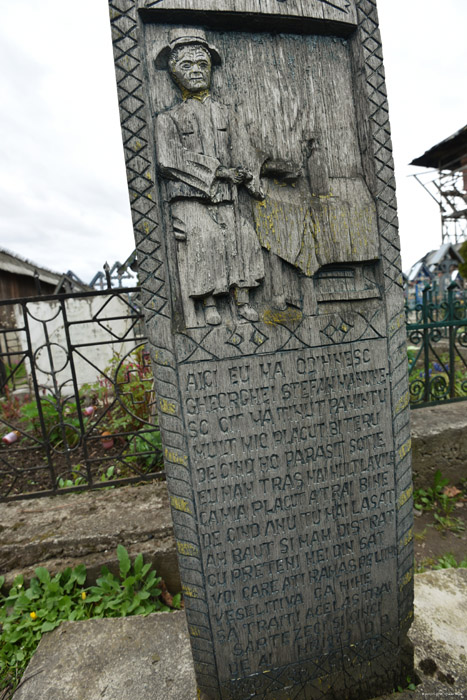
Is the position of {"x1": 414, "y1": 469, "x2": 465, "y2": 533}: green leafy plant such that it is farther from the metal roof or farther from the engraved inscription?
the metal roof

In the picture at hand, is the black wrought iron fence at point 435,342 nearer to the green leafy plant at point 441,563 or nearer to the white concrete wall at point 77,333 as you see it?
the green leafy plant at point 441,563

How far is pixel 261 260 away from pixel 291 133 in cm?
48

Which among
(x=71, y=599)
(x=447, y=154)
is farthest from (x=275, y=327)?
(x=447, y=154)

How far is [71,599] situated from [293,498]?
1.74 metres

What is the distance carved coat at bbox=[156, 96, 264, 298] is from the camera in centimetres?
128

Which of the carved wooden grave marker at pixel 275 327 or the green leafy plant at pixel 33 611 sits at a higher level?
the carved wooden grave marker at pixel 275 327

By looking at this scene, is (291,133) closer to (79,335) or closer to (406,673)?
(406,673)

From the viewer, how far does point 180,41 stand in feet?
4.09

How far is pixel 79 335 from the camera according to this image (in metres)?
6.50

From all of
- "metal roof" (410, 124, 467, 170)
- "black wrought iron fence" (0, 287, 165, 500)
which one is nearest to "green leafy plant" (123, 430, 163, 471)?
"black wrought iron fence" (0, 287, 165, 500)

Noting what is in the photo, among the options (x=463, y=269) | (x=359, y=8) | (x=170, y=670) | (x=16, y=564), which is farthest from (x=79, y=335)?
(x=463, y=269)

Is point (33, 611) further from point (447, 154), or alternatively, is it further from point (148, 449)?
point (447, 154)

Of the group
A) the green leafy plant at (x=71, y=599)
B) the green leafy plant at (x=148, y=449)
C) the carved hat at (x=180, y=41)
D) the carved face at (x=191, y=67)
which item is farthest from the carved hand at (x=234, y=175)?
the green leafy plant at (x=148, y=449)

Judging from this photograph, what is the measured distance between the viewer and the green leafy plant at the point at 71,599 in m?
2.15
